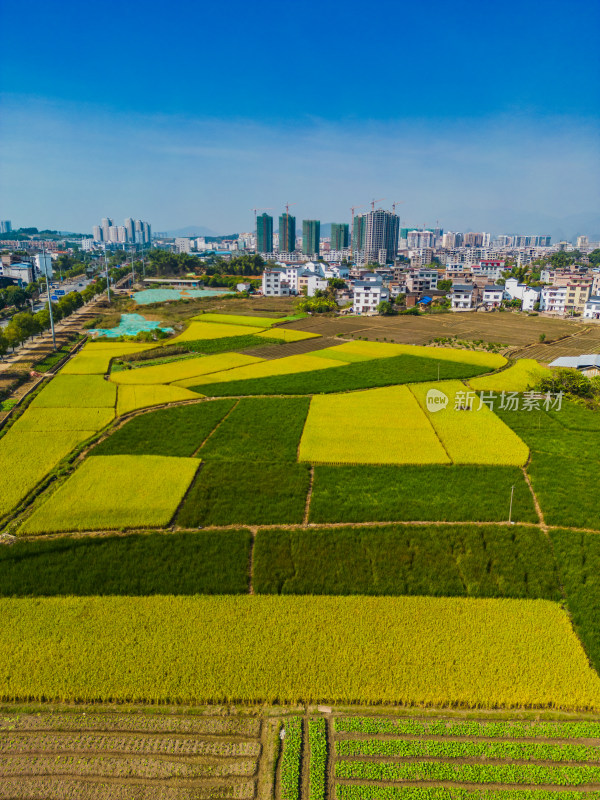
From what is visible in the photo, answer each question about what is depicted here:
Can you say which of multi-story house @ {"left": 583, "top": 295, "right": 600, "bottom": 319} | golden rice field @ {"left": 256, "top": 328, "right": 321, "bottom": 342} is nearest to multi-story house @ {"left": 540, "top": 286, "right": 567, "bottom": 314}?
multi-story house @ {"left": 583, "top": 295, "right": 600, "bottom": 319}

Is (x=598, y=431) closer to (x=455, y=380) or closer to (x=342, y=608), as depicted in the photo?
(x=455, y=380)

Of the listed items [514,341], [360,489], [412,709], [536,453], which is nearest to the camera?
[412,709]

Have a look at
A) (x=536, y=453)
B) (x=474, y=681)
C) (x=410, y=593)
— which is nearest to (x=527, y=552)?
(x=410, y=593)

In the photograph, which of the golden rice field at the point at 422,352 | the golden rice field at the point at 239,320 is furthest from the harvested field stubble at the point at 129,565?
the golden rice field at the point at 239,320

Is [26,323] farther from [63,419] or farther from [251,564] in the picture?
[251,564]

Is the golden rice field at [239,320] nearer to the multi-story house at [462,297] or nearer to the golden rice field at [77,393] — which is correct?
the golden rice field at [77,393]

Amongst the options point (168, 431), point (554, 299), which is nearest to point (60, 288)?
point (168, 431)
